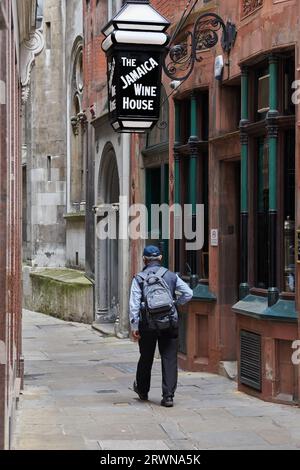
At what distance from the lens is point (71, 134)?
27.3 meters

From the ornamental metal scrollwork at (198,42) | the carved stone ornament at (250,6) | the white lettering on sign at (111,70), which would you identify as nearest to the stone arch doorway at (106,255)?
the ornamental metal scrollwork at (198,42)

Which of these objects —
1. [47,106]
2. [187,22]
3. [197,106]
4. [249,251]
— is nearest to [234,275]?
[249,251]

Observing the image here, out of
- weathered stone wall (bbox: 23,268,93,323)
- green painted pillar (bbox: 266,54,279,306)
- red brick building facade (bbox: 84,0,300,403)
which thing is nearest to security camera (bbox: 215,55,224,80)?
red brick building facade (bbox: 84,0,300,403)

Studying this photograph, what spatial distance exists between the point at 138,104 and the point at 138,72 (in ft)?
1.49

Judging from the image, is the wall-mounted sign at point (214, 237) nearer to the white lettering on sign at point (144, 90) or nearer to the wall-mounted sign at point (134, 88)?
the wall-mounted sign at point (134, 88)

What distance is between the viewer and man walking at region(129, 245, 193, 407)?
9.91m

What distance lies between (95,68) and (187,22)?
8.39 metres

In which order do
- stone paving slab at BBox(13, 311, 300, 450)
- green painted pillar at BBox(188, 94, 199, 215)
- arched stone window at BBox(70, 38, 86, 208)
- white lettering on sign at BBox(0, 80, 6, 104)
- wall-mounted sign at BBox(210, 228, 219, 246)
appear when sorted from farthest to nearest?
arched stone window at BBox(70, 38, 86, 208) < green painted pillar at BBox(188, 94, 199, 215) < wall-mounted sign at BBox(210, 228, 219, 246) < stone paving slab at BBox(13, 311, 300, 450) < white lettering on sign at BBox(0, 80, 6, 104)

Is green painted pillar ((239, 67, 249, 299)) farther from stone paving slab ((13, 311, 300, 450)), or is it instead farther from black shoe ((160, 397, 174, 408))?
black shoe ((160, 397, 174, 408))

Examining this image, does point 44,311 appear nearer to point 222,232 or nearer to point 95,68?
point 95,68

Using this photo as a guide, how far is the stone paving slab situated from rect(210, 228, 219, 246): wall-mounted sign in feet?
6.14

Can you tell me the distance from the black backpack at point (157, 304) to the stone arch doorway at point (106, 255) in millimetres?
10105

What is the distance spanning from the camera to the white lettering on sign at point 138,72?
37.5 feet

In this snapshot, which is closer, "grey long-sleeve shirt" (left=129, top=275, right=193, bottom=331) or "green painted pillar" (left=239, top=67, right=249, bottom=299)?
"grey long-sleeve shirt" (left=129, top=275, right=193, bottom=331)
